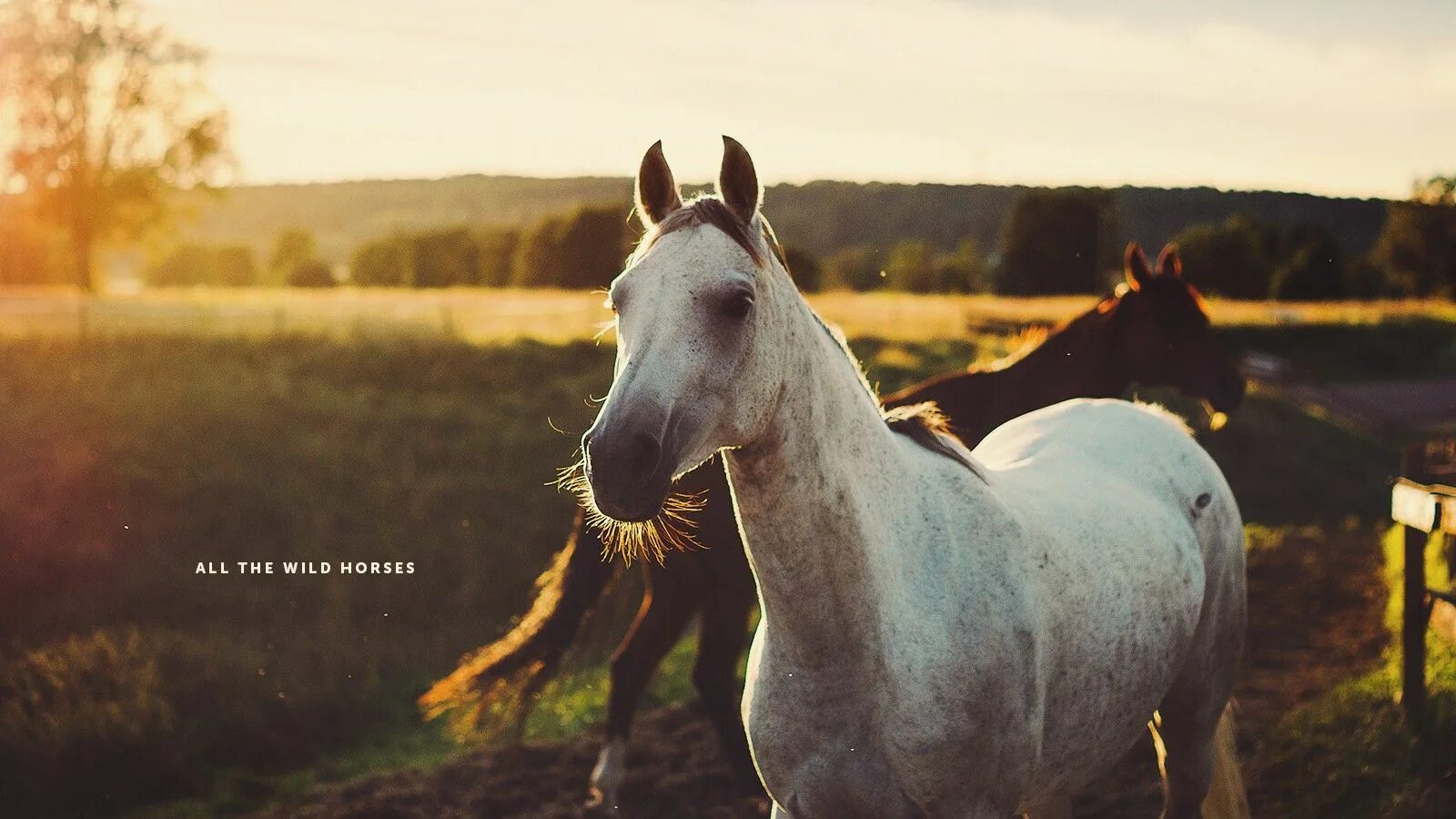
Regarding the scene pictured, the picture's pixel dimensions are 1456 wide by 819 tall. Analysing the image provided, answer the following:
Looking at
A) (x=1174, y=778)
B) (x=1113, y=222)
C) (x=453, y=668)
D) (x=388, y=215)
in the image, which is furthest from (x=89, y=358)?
(x=388, y=215)

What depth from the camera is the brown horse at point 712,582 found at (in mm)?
5367

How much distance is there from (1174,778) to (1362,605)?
216 inches

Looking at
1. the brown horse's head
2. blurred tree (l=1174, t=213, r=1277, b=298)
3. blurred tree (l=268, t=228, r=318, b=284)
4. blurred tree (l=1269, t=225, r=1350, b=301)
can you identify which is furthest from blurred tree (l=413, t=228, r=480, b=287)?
the brown horse's head

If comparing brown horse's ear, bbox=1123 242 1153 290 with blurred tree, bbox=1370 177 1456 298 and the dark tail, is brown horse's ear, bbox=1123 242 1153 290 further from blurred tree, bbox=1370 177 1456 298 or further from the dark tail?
blurred tree, bbox=1370 177 1456 298

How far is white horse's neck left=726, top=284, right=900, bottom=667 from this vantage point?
2.28m

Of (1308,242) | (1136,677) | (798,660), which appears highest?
(1308,242)

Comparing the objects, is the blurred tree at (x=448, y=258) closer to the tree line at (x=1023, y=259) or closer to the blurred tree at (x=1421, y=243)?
the tree line at (x=1023, y=259)

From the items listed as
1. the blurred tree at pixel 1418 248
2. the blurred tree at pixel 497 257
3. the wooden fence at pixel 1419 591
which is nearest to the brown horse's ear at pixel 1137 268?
the wooden fence at pixel 1419 591

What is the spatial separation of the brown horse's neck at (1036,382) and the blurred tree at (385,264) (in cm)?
6639

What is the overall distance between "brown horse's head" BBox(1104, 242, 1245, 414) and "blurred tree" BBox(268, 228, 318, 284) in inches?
2609

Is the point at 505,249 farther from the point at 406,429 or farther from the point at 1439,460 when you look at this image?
the point at 1439,460

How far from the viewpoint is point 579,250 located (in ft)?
181

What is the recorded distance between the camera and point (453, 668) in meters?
8.77

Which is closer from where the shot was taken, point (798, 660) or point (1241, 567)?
point (798, 660)
